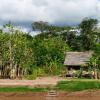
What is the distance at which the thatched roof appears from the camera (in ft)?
173

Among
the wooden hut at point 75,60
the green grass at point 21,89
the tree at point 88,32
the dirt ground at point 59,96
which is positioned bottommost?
the dirt ground at point 59,96

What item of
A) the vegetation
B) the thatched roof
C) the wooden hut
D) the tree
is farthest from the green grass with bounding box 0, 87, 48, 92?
the tree

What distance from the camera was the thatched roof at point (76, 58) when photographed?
5267cm

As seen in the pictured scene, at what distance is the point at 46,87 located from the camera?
32125mm

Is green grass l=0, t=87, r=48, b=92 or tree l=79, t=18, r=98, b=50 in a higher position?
tree l=79, t=18, r=98, b=50

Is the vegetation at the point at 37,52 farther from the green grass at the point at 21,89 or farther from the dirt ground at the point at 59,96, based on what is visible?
the dirt ground at the point at 59,96

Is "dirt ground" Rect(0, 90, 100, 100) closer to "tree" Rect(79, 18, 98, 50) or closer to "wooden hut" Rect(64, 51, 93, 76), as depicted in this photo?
"wooden hut" Rect(64, 51, 93, 76)

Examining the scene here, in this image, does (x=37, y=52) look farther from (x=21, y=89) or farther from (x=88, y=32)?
(x=21, y=89)

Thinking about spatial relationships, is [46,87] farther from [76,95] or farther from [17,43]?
[17,43]

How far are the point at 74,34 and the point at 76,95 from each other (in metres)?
49.2

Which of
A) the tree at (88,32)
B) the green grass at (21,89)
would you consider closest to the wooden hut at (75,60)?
the tree at (88,32)

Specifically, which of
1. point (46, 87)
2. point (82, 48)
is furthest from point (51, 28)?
point (46, 87)

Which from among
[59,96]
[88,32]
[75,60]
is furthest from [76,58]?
[59,96]

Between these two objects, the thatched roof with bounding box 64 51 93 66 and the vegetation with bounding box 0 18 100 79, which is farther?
the thatched roof with bounding box 64 51 93 66
